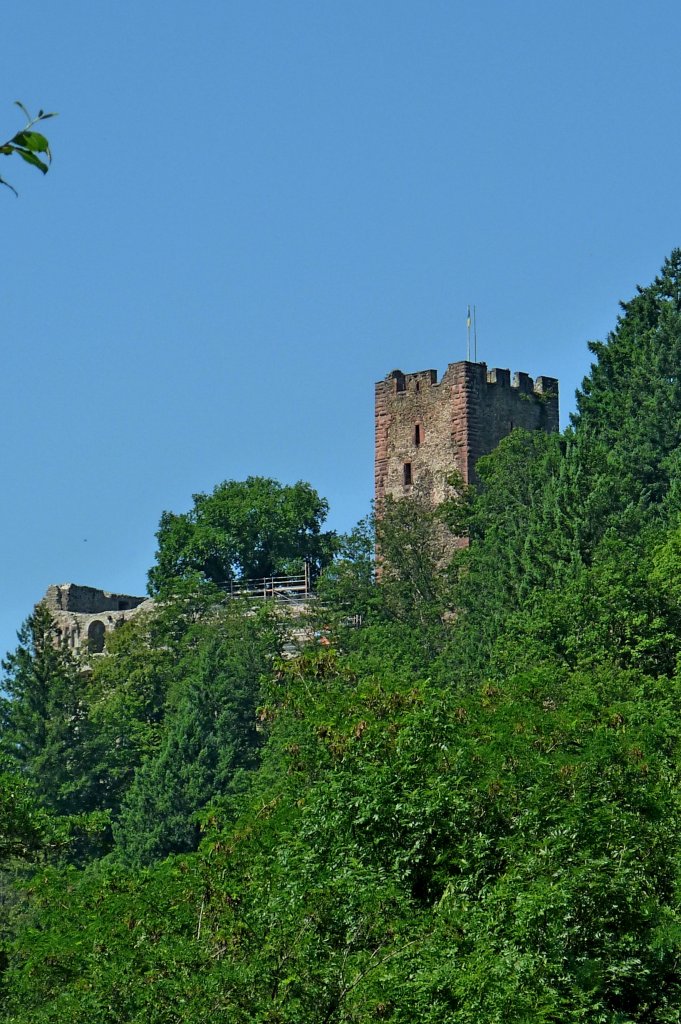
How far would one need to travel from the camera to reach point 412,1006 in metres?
26.2

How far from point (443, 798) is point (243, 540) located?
196 ft

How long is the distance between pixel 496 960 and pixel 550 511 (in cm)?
3159

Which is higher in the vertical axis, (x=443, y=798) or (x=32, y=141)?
(x=32, y=141)

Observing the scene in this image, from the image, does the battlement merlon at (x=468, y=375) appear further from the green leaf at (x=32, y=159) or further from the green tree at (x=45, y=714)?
the green leaf at (x=32, y=159)

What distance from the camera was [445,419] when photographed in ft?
231

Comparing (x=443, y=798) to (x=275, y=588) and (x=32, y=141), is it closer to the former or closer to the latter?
(x=32, y=141)

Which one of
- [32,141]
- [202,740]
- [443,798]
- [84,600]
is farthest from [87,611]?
[32,141]

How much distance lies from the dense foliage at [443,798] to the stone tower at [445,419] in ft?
6.89

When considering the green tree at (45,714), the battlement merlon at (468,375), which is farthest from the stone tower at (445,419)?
the green tree at (45,714)

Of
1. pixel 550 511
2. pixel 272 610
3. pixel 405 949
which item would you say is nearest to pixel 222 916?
pixel 405 949

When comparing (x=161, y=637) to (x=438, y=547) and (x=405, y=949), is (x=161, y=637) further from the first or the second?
(x=405, y=949)

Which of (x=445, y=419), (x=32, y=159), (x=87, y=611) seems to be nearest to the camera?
(x=32, y=159)

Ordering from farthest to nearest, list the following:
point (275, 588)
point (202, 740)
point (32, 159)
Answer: point (275, 588) < point (202, 740) < point (32, 159)

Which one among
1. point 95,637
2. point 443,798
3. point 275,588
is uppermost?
point 275,588
